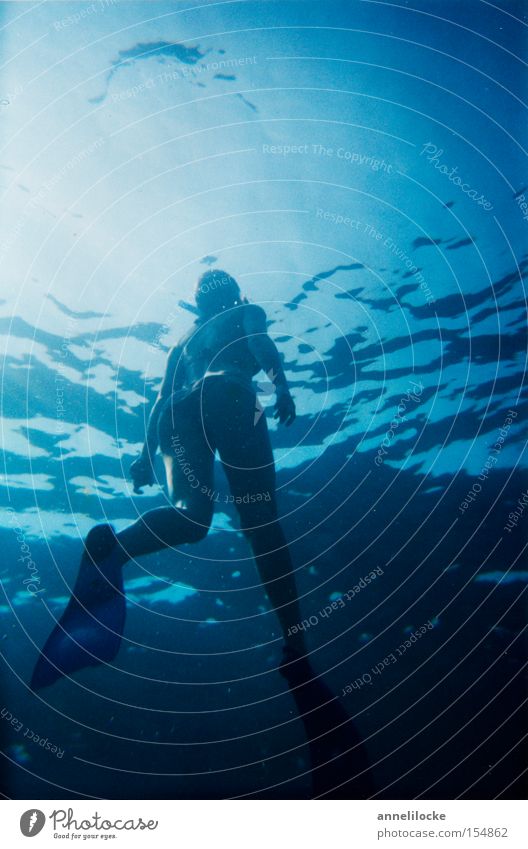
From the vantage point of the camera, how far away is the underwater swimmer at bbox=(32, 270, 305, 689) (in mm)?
3031

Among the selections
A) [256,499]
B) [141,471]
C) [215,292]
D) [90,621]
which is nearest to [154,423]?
[141,471]

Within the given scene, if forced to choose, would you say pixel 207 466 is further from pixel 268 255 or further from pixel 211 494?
pixel 268 255

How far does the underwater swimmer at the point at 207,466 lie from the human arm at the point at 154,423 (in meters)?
0.01

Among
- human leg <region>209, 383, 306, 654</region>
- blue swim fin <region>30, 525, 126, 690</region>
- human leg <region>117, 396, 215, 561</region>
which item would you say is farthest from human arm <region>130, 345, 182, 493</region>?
blue swim fin <region>30, 525, 126, 690</region>

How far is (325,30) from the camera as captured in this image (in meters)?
2.94

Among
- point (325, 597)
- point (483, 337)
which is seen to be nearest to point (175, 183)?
point (483, 337)

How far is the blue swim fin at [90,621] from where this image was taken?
301 cm

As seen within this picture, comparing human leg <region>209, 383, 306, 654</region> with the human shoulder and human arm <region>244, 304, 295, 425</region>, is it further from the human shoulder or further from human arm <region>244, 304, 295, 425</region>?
the human shoulder

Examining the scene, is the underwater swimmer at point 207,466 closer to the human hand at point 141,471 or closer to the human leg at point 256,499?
the human leg at point 256,499

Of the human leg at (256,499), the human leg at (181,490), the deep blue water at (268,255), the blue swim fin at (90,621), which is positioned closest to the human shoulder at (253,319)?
the deep blue water at (268,255)

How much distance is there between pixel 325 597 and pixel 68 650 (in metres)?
3.55

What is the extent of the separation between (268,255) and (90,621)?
296 centimetres

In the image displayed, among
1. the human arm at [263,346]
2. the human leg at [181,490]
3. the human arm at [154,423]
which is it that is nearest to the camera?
the human leg at [181,490]
